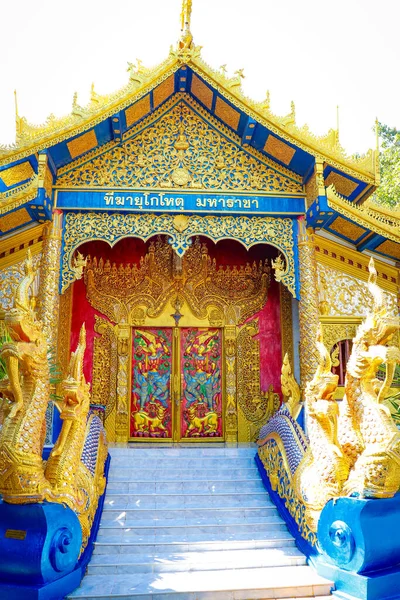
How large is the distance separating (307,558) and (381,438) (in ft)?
4.43

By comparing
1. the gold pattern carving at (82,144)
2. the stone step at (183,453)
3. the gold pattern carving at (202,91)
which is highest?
the gold pattern carving at (202,91)

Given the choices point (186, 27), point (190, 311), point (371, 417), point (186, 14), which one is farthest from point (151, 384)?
point (186, 14)

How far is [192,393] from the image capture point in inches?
325

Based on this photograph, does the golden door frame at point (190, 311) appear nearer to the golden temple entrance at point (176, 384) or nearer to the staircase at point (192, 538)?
the golden temple entrance at point (176, 384)

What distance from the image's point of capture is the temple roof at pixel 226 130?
6.66 m

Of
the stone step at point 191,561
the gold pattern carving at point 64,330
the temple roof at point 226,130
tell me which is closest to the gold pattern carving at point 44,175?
the temple roof at point 226,130

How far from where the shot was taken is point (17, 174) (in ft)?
24.7

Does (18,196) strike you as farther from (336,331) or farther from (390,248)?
(390,248)

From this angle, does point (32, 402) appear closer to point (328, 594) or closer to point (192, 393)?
point (328, 594)

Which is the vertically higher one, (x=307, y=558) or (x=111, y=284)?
(x=111, y=284)

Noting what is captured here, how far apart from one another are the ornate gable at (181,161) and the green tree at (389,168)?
6285mm

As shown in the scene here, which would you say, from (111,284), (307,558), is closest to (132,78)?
(111,284)

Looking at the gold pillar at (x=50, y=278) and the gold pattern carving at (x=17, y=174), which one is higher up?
the gold pattern carving at (x=17, y=174)

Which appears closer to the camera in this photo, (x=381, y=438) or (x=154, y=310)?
(x=381, y=438)
